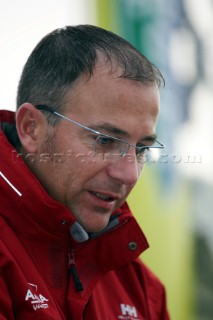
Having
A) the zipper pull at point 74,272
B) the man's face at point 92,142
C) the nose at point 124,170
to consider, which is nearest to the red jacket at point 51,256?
the zipper pull at point 74,272

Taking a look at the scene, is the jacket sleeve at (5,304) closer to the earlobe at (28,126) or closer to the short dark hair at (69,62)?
the earlobe at (28,126)

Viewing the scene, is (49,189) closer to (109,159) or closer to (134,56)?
(109,159)

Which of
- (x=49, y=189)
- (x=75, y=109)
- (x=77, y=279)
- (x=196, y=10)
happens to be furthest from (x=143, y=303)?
(x=196, y=10)

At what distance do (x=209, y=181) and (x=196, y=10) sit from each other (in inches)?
54.8

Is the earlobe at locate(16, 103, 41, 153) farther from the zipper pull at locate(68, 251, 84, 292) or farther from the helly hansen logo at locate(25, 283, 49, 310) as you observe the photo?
the helly hansen logo at locate(25, 283, 49, 310)

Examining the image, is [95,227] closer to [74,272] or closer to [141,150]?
[74,272]

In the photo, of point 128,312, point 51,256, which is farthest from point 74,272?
point 128,312

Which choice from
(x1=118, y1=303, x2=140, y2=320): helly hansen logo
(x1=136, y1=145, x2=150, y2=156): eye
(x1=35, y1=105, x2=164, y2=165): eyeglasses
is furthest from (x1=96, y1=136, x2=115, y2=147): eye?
(x1=118, y1=303, x2=140, y2=320): helly hansen logo

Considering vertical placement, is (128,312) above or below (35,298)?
below

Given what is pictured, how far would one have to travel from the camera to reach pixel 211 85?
530cm

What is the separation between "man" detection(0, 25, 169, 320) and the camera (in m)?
2.31

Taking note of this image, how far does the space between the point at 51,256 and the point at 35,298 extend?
24 cm

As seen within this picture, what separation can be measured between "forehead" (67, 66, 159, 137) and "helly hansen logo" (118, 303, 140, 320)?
0.77m

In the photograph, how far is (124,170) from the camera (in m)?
2.42
